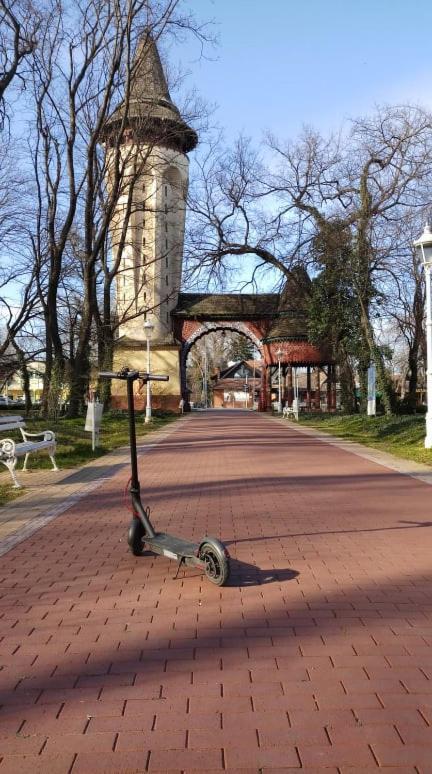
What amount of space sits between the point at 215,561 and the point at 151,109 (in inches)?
1131

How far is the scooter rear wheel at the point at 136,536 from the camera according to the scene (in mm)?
6117

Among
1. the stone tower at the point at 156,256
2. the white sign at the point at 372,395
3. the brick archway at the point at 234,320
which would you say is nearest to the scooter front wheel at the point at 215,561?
the white sign at the point at 372,395

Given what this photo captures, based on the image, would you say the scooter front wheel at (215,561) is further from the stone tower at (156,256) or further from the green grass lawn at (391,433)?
the stone tower at (156,256)

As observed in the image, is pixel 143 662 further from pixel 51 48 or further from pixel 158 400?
pixel 158 400

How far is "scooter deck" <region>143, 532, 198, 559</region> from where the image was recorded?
17.7 ft

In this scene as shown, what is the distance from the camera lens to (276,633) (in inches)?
167

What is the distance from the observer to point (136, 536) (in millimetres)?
6141

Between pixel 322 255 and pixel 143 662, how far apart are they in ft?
88.4

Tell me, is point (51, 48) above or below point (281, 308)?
above

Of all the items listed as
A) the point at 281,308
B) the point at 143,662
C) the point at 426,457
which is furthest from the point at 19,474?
the point at 281,308

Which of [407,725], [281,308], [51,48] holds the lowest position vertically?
[407,725]

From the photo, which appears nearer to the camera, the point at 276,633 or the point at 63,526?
the point at 276,633

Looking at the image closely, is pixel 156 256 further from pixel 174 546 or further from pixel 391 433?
pixel 174 546

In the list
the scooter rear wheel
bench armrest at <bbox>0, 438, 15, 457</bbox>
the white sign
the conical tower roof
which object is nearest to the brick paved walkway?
the scooter rear wheel
